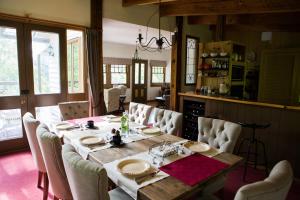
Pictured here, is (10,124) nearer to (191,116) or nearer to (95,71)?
(95,71)

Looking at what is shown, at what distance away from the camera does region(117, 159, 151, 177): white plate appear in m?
1.52

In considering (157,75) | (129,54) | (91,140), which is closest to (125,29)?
(129,54)

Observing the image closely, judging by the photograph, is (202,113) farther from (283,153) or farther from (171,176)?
(171,176)

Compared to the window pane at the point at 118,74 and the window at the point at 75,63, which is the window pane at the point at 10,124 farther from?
the window pane at the point at 118,74

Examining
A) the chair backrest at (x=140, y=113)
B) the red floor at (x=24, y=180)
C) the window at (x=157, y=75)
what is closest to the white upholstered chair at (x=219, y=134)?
the red floor at (x=24, y=180)

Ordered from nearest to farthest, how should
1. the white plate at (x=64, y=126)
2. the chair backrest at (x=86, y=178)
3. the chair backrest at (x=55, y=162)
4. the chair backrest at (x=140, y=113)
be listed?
the chair backrest at (x=86, y=178) → the chair backrest at (x=55, y=162) → the white plate at (x=64, y=126) → the chair backrest at (x=140, y=113)

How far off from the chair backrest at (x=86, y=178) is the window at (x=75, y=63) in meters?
3.28

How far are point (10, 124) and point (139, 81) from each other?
653 cm

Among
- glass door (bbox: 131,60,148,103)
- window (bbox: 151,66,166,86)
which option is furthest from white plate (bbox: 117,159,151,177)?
window (bbox: 151,66,166,86)

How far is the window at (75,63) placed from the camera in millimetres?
4422

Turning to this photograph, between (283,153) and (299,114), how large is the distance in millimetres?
632

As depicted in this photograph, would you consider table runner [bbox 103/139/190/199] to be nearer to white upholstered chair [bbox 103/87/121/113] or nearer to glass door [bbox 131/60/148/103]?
white upholstered chair [bbox 103/87/121/113]

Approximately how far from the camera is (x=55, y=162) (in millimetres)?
1716

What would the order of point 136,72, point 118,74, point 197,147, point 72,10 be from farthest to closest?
point 136,72, point 118,74, point 72,10, point 197,147
